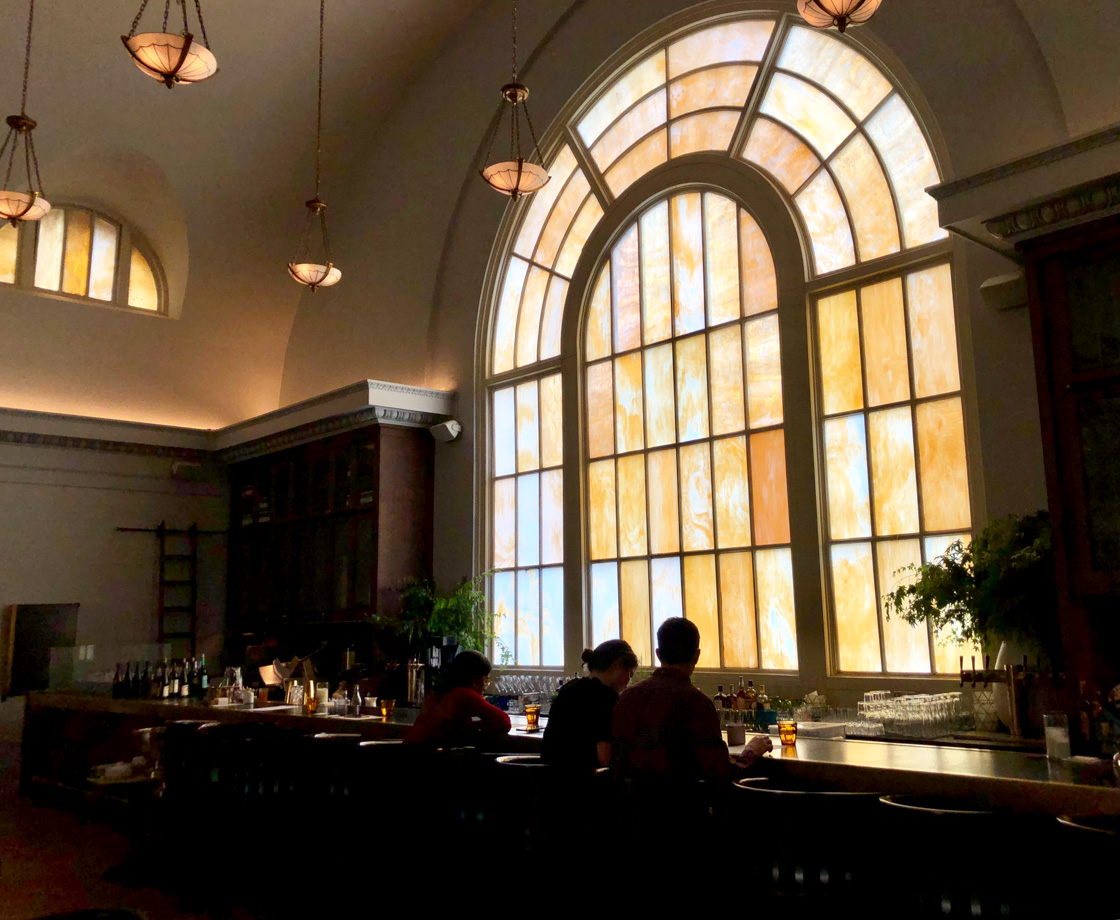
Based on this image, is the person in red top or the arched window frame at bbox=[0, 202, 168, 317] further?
the arched window frame at bbox=[0, 202, 168, 317]

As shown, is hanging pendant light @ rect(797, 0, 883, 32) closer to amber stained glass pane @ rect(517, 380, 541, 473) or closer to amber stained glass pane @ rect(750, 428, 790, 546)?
amber stained glass pane @ rect(750, 428, 790, 546)

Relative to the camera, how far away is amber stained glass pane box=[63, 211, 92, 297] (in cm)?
1067

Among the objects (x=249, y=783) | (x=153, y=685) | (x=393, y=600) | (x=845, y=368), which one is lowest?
(x=249, y=783)

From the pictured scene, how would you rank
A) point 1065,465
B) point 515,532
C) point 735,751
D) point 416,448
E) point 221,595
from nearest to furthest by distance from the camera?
point 735,751 → point 1065,465 → point 515,532 → point 416,448 → point 221,595

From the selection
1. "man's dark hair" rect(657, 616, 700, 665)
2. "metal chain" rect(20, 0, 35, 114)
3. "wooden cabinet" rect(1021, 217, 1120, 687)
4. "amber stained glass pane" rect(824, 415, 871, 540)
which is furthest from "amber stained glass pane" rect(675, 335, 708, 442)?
"metal chain" rect(20, 0, 35, 114)

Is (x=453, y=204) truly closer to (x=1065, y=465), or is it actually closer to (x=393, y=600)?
(x=393, y=600)

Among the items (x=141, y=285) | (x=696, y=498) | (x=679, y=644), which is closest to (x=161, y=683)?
(x=696, y=498)

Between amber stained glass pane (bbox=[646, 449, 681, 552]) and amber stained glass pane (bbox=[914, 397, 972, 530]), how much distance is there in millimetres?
1938

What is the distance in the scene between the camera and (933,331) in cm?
A: 589

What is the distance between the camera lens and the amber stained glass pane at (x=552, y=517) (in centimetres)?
825

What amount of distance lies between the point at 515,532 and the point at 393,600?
4.23 ft

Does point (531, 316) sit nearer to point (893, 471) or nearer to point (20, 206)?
point (893, 471)

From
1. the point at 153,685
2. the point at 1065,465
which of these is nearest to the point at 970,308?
the point at 1065,465

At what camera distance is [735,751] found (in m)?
3.81
